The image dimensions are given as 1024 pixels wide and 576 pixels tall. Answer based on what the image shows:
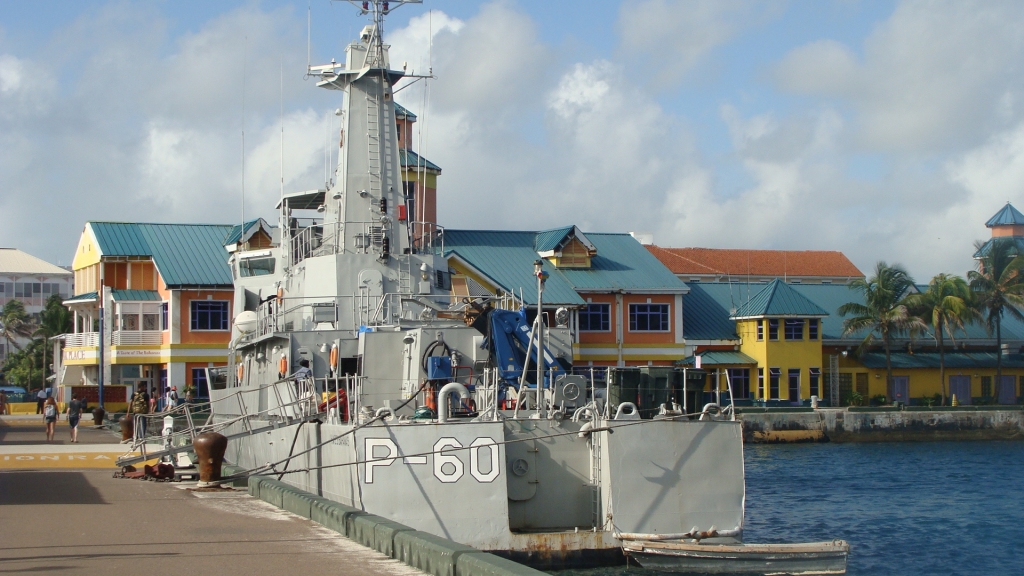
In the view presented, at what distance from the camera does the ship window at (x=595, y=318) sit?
5106 centimetres

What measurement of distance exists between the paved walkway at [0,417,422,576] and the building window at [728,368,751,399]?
1460 inches

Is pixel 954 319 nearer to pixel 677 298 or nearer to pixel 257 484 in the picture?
pixel 677 298

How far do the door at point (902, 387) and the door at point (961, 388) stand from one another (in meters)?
2.53

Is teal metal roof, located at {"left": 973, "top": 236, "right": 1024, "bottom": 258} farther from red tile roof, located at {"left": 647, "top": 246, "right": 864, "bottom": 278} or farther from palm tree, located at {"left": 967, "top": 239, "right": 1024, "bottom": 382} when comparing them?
red tile roof, located at {"left": 647, "top": 246, "right": 864, "bottom": 278}

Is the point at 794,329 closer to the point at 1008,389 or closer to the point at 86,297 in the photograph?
the point at 1008,389

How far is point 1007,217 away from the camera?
74.6 meters

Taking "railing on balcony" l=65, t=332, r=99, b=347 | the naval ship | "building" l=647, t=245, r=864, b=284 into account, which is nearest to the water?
the naval ship

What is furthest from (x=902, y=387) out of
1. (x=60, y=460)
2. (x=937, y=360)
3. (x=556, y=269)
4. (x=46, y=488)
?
(x=46, y=488)

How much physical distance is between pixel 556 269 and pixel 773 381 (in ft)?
39.6

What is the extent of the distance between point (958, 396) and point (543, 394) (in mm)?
46084

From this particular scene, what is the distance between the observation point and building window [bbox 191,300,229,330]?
49.2 m

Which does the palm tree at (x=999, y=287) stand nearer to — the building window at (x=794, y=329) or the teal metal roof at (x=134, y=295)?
the building window at (x=794, y=329)

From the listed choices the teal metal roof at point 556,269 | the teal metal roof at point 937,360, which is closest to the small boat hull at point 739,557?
the teal metal roof at point 556,269

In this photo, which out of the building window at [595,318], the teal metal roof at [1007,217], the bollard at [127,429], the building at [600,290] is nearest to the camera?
the bollard at [127,429]
